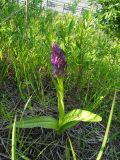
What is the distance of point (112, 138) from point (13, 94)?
16.1 inches

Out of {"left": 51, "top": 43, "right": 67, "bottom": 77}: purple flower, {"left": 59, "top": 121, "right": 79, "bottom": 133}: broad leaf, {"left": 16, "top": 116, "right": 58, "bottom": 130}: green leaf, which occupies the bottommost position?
{"left": 59, "top": 121, "right": 79, "bottom": 133}: broad leaf

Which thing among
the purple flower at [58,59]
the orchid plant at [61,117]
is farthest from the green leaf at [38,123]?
the purple flower at [58,59]

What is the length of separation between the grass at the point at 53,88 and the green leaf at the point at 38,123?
55 mm

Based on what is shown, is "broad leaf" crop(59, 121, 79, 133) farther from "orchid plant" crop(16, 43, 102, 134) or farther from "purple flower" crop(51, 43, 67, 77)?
"purple flower" crop(51, 43, 67, 77)

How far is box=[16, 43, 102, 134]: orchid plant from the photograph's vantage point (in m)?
1.04

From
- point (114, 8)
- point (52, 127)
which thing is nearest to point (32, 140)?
point (52, 127)

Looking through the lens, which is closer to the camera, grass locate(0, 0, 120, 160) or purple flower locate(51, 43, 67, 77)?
purple flower locate(51, 43, 67, 77)

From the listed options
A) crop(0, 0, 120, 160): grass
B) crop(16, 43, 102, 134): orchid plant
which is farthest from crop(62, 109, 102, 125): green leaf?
crop(0, 0, 120, 160): grass

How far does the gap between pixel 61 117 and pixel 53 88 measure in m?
0.30

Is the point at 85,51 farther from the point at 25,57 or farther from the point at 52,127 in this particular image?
the point at 52,127

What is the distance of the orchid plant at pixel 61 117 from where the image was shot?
104cm

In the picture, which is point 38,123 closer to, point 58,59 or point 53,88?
point 58,59

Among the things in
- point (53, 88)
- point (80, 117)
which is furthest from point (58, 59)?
point (53, 88)

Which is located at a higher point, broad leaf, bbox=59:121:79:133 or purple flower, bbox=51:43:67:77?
purple flower, bbox=51:43:67:77
